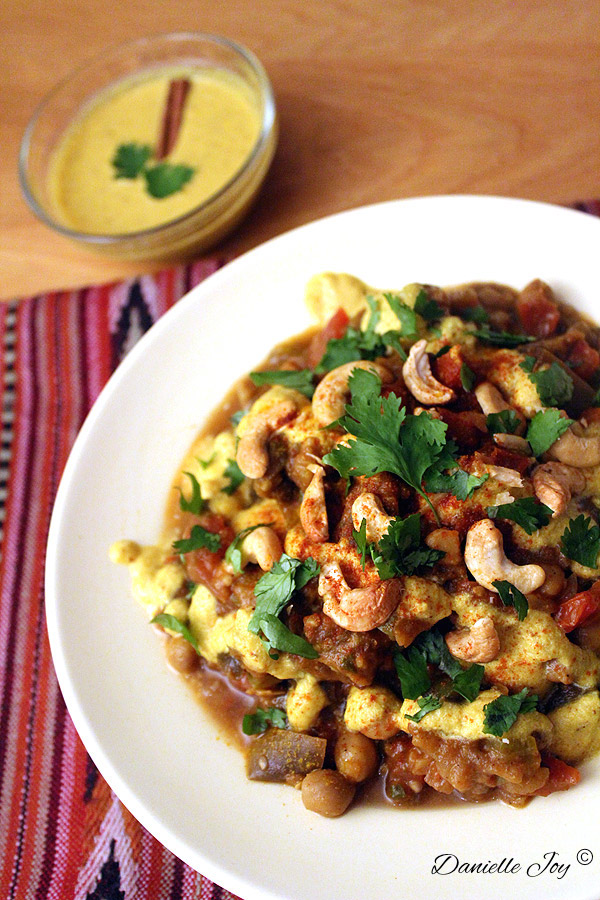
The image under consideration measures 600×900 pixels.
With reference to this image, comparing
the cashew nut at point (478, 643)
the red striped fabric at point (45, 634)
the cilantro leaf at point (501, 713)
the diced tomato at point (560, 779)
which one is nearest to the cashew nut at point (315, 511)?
the cashew nut at point (478, 643)

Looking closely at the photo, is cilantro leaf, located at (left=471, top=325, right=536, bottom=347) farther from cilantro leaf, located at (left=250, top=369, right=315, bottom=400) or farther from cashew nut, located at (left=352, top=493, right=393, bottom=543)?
cashew nut, located at (left=352, top=493, right=393, bottom=543)

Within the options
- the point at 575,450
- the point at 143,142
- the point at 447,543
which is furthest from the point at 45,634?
the point at 143,142

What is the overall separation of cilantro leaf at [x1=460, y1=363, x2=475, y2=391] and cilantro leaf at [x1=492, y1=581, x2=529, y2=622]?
2.61 ft

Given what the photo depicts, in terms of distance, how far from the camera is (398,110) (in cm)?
501

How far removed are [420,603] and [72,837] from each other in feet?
6.09

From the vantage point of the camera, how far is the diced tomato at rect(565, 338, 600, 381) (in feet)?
11.2

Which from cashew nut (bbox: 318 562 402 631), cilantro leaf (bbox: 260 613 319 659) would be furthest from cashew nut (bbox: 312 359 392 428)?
cilantro leaf (bbox: 260 613 319 659)

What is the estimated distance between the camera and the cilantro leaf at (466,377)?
3.16 meters

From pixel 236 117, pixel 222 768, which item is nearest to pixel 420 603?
pixel 222 768

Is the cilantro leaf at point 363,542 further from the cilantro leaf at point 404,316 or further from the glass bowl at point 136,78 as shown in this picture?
the glass bowl at point 136,78

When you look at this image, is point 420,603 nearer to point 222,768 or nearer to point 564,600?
point 564,600

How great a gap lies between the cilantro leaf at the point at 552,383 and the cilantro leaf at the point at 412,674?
108 centimetres
